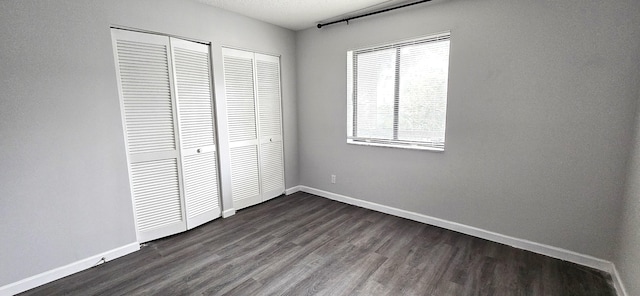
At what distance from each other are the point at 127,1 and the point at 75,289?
95.3 inches

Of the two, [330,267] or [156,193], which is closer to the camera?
Result: [330,267]

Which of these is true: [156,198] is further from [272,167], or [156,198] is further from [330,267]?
[330,267]

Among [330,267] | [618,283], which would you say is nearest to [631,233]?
[618,283]

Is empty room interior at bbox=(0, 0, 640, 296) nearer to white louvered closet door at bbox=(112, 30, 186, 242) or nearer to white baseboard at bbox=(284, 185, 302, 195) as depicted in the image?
white louvered closet door at bbox=(112, 30, 186, 242)

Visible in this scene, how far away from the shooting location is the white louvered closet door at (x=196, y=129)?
287 centimetres

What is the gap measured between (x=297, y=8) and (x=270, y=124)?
1.55m

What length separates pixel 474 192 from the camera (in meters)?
2.77

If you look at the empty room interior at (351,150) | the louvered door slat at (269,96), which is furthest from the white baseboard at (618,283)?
the louvered door slat at (269,96)

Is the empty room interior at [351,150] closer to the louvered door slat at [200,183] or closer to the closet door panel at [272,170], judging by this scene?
the louvered door slat at [200,183]

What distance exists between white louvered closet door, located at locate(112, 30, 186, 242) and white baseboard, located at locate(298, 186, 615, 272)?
2.22m

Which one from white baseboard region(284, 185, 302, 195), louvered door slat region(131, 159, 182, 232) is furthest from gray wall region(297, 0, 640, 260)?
louvered door slat region(131, 159, 182, 232)

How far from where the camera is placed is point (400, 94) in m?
3.21

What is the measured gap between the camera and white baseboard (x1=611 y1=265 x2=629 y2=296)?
1.88 m

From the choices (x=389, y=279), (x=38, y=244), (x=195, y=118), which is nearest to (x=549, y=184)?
(x=389, y=279)
